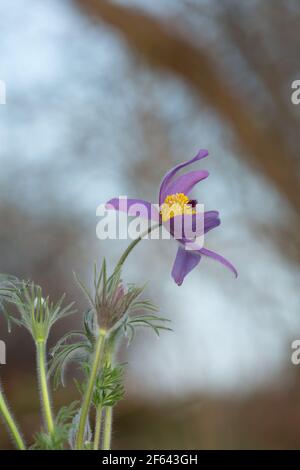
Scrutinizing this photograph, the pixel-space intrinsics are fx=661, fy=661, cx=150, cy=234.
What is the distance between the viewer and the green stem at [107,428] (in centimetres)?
25

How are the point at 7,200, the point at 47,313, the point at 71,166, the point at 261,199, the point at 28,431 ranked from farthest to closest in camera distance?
the point at 7,200
the point at 71,166
the point at 261,199
the point at 28,431
the point at 47,313

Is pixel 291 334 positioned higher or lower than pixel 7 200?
lower

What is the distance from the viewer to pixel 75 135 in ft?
7.22

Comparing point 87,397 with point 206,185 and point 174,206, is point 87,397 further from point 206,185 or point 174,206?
point 206,185

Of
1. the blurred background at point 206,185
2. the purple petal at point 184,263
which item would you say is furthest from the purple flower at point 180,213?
the blurred background at point 206,185

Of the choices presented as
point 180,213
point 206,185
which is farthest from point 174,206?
point 206,185

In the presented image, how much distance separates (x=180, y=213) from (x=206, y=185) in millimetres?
1610

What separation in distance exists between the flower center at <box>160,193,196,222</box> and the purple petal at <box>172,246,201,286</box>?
15mm

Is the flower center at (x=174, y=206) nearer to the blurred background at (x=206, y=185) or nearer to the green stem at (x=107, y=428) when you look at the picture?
the green stem at (x=107, y=428)

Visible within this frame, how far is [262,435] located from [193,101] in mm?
1031

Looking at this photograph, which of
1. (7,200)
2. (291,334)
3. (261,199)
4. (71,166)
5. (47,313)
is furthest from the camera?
(7,200)

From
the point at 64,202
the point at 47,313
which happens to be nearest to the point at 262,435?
the point at 64,202

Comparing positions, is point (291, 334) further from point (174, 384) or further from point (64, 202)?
point (64, 202)

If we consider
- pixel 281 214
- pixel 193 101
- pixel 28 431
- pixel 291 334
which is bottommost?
pixel 28 431
